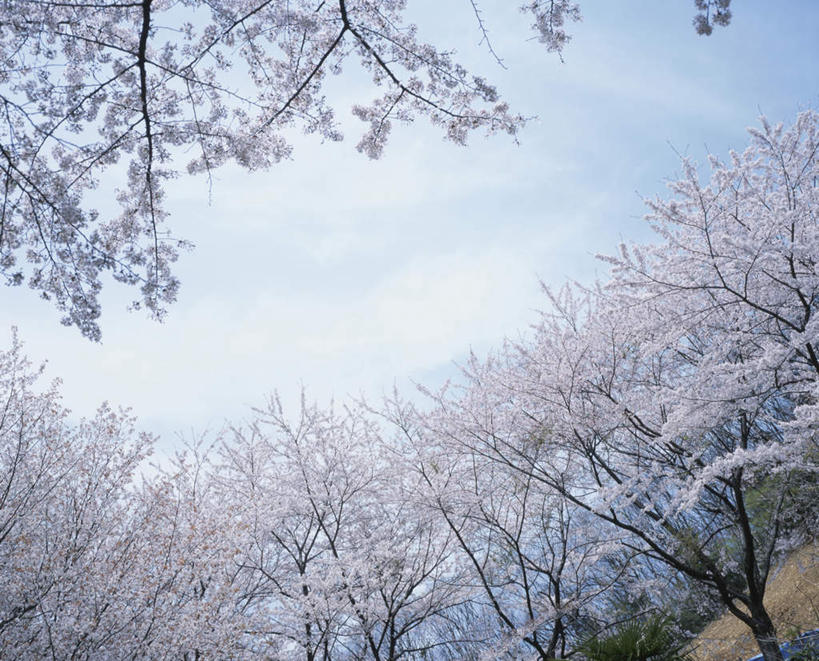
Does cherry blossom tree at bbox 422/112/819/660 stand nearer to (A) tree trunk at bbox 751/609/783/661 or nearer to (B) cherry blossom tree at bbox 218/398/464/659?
(A) tree trunk at bbox 751/609/783/661

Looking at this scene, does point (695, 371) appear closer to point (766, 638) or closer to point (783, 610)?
point (766, 638)

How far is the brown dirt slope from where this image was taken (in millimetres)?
8703

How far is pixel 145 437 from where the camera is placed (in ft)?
28.8

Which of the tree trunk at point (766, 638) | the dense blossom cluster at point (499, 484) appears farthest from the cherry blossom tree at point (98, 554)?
the tree trunk at point (766, 638)

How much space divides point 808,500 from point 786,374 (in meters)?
5.76

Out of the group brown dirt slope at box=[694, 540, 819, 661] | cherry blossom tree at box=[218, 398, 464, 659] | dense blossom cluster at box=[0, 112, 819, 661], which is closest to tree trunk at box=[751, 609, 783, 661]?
dense blossom cluster at box=[0, 112, 819, 661]

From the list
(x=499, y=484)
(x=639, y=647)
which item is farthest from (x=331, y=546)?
(x=639, y=647)

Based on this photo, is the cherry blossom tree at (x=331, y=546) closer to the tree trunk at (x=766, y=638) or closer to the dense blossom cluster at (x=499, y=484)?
the dense blossom cluster at (x=499, y=484)

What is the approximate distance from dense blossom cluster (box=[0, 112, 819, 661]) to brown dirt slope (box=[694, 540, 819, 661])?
788 mm

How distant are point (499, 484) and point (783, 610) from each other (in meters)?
6.58

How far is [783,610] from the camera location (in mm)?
9492

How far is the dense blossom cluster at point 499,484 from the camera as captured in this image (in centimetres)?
516

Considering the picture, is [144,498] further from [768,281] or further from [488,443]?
[768,281]

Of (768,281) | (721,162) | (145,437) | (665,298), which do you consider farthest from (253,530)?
(721,162)
